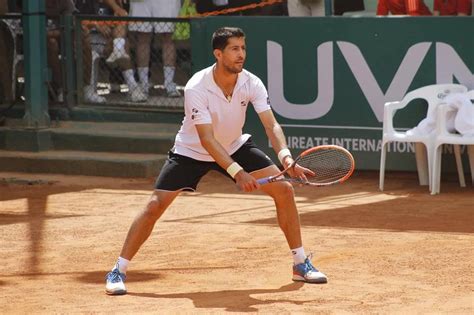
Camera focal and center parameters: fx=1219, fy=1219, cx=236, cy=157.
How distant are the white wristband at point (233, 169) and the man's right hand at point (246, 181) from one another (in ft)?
0.07

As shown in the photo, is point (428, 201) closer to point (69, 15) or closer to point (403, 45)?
point (403, 45)

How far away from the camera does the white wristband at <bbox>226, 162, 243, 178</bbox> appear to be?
7539 mm

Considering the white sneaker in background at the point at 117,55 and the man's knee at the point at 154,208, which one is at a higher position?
the white sneaker in background at the point at 117,55

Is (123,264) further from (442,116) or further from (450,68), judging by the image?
(450,68)

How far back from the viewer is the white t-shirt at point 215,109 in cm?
780

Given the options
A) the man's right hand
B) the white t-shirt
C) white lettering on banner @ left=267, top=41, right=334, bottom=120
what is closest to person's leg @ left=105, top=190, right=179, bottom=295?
the white t-shirt

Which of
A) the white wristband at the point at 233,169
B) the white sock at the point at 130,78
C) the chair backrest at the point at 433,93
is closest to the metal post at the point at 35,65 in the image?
the white sock at the point at 130,78

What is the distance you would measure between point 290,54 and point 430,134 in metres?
2.12

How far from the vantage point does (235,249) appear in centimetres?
939

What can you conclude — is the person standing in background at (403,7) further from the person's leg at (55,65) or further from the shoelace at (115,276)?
the shoelace at (115,276)

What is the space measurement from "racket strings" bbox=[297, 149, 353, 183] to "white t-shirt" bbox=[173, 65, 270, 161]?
453 mm

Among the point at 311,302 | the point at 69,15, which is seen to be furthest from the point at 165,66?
the point at 311,302

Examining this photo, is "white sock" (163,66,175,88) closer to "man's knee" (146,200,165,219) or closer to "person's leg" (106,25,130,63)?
"person's leg" (106,25,130,63)

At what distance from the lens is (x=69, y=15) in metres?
14.8
